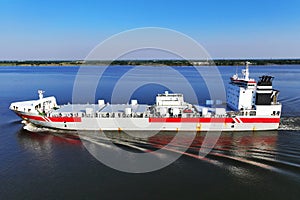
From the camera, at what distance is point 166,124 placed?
23656 millimetres

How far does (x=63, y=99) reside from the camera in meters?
41.4

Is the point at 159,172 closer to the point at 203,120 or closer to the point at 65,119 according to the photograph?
the point at 203,120

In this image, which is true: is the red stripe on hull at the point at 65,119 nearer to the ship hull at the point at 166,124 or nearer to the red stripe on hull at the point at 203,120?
the ship hull at the point at 166,124

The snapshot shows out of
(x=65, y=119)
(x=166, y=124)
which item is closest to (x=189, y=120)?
(x=166, y=124)

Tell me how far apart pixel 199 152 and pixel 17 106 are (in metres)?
21.2

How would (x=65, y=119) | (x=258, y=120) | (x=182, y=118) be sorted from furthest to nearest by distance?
(x=65, y=119)
(x=258, y=120)
(x=182, y=118)

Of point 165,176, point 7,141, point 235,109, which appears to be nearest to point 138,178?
point 165,176

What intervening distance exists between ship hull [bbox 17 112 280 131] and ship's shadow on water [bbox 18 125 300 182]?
0.67 m

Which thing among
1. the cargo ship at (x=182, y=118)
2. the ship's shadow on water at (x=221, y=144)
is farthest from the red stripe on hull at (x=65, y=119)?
the ship's shadow on water at (x=221, y=144)

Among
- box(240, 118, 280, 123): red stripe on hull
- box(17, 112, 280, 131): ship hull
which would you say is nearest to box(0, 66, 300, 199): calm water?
box(240, 118, 280, 123): red stripe on hull

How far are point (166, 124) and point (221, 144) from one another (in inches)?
237

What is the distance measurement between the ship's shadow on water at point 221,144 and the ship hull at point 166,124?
671 millimetres

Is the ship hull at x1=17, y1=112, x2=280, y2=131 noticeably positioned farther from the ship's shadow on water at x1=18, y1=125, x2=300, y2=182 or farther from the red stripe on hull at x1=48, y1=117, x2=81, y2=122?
the ship's shadow on water at x1=18, y1=125, x2=300, y2=182

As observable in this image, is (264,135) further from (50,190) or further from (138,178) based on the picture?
(50,190)
